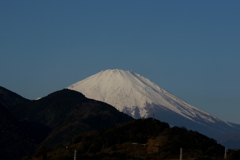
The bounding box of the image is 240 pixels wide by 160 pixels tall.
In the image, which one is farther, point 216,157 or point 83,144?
point 83,144

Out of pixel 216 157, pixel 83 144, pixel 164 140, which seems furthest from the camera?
pixel 83 144

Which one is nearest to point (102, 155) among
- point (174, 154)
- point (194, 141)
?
point (174, 154)

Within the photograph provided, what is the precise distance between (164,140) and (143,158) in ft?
41.3

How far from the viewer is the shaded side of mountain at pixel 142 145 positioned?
110 meters

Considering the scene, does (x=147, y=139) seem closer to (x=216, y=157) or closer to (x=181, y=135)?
(x=181, y=135)

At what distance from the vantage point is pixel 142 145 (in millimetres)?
118125

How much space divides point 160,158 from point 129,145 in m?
14.4

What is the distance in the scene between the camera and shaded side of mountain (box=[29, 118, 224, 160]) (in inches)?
4321

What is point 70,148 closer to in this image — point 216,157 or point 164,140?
point 164,140

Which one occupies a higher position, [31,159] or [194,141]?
[194,141]

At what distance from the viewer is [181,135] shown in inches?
4761

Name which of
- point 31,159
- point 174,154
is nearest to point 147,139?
point 174,154

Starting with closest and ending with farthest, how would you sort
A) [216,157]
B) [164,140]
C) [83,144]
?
[216,157], [164,140], [83,144]

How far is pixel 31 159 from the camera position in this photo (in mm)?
121375
